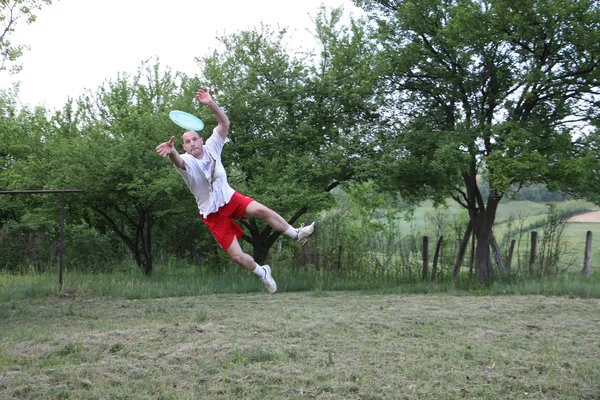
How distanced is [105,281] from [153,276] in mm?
1934

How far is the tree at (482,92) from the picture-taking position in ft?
34.1

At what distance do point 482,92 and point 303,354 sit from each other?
9.07m

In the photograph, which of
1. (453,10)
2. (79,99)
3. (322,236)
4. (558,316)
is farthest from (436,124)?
(79,99)

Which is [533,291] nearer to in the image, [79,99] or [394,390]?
[394,390]

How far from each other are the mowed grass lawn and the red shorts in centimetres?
93

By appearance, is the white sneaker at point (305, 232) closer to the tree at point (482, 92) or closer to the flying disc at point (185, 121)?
the flying disc at point (185, 121)

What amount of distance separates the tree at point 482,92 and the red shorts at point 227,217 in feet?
19.5

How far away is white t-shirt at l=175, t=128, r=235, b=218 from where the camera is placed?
5.53 meters

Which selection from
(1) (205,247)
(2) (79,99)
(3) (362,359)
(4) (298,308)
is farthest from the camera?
(2) (79,99)

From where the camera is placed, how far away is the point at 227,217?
5789mm

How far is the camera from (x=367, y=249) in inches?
547

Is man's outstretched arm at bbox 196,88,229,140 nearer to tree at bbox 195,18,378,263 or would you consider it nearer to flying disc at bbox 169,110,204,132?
flying disc at bbox 169,110,204,132

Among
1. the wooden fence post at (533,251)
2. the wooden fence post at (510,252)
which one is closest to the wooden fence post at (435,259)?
the wooden fence post at (510,252)

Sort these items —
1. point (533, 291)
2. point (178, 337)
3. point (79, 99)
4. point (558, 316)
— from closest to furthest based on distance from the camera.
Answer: point (178, 337)
point (558, 316)
point (533, 291)
point (79, 99)
